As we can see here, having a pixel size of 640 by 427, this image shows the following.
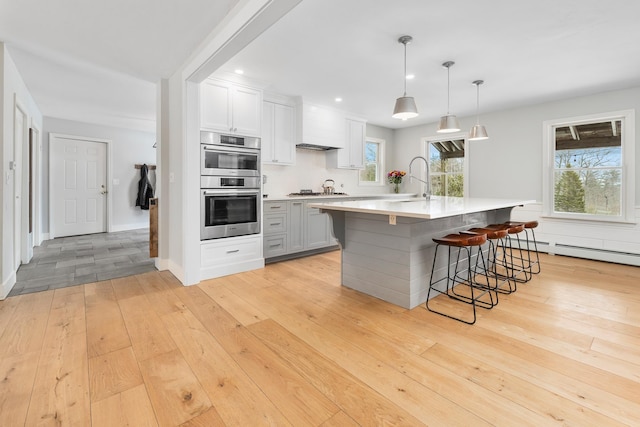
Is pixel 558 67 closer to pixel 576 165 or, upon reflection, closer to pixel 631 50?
pixel 631 50

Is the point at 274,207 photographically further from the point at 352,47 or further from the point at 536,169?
the point at 536,169

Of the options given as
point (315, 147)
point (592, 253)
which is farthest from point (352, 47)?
point (592, 253)

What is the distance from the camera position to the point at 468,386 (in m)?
1.58

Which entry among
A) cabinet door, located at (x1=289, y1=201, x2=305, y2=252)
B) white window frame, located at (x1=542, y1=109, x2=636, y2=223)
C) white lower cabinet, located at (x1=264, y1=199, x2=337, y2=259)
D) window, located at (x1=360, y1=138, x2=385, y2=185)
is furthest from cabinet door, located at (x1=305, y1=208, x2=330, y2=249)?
white window frame, located at (x1=542, y1=109, x2=636, y2=223)

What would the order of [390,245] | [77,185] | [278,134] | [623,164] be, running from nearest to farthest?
[390,245]
[623,164]
[278,134]
[77,185]

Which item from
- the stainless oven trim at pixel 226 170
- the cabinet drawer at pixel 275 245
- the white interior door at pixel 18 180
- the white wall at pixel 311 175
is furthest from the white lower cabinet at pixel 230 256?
the white interior door at pixel 18 180

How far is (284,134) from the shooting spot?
14.9 ft

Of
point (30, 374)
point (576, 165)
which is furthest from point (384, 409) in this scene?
point (576, 165)

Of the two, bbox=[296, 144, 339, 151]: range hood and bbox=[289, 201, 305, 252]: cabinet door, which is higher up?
bbox=[296, 144, 339, 151]: range hood

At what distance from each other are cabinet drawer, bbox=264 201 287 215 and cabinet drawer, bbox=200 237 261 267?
43 cm

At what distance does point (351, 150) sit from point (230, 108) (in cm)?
254

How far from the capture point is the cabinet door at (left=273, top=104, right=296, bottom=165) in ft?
14.5

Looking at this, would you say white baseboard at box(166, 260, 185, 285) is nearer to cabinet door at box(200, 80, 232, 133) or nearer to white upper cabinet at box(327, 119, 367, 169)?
cabinet door at box(200, 80, 232, 133)

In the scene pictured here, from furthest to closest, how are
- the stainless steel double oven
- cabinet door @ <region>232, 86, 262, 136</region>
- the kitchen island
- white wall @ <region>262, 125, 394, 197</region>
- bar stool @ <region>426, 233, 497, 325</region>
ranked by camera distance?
white wall @ <region>262, 125, 394, 197</region>, cabinet door @ <region>232, 86, 262, 136</region>, the stainless steel double oven, the kitchen island, bar stool @ <region>426, 233, 497, 325</region>
